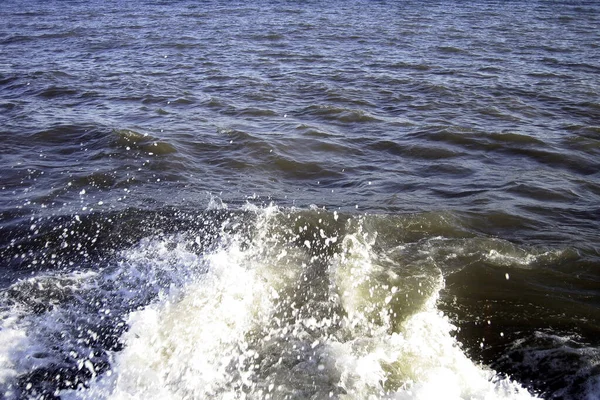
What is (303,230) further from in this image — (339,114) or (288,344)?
(339,114)

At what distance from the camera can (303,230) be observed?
17.9 feet

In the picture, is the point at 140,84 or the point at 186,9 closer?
the point at 140,84

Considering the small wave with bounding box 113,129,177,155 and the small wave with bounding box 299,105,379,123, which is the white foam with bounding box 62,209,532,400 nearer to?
the small wave with bounding box 113,129,177,155

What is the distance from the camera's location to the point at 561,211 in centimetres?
576

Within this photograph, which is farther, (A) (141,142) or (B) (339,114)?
(B) (339,114)

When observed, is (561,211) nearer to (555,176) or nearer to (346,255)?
(555,176)

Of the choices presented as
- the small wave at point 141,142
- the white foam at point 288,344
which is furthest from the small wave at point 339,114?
the white foam at point 288,344

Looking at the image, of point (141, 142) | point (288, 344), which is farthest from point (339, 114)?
point (288, 344)

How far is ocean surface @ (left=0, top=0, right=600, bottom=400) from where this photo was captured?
3658 millimetres

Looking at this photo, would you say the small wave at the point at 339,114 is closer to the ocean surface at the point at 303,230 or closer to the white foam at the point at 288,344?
the ocean surface at the point at 303,230

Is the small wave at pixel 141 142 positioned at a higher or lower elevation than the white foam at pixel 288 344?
lower

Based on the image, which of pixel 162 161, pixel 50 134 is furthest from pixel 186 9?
pixel 162 161

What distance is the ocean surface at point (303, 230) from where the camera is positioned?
144 inches

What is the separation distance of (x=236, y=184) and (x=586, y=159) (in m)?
4.69
